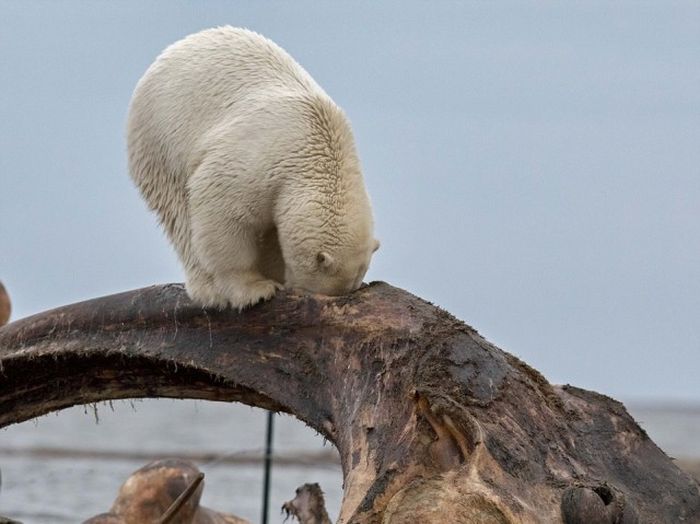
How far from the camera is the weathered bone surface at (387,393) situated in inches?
165

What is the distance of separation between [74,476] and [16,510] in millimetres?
3171

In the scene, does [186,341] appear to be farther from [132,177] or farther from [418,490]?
[418,490]

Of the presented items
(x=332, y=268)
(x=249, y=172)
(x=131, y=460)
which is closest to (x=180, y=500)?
(x=332, y=268)

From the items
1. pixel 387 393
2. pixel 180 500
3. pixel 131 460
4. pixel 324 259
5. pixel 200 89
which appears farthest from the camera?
pixel 131 460

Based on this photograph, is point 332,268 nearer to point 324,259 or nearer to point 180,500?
point 324,259

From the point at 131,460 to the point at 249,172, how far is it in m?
13.9

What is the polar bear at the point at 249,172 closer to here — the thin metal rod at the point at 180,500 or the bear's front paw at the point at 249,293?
the bear's front paw at the point at 249,293

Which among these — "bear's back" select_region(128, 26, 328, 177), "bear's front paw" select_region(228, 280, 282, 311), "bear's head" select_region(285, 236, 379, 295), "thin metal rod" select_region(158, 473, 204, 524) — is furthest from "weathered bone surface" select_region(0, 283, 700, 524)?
"bear's back" select_region(128, 26, 328, 177)

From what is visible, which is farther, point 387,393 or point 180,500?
point 180,500

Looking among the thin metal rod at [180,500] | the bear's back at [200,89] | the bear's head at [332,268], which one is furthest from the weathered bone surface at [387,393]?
the bear's back at [200,89]

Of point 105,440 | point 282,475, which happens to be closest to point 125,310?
point 282,475

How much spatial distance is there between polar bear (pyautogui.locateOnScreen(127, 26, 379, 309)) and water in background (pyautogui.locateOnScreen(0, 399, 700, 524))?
64 cm

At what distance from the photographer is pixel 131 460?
18.5m

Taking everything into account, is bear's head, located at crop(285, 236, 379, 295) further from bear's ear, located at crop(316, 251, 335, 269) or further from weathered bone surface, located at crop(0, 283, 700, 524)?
weathered bone surface, located at crop(0, 283, 700, 524)
